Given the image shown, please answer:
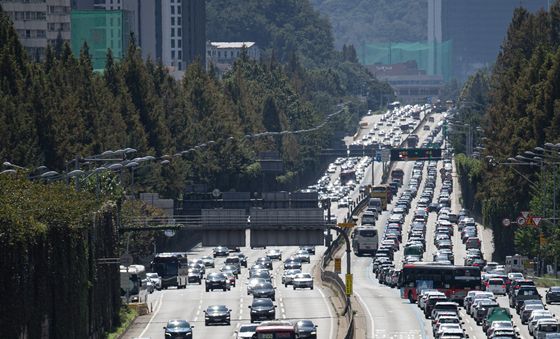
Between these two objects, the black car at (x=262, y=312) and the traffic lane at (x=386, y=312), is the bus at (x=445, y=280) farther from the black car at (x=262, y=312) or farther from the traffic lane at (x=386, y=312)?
the black car at (x=262, y=312)

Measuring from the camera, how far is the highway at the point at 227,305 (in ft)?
385

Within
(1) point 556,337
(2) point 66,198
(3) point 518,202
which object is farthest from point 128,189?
(1) point 556,337

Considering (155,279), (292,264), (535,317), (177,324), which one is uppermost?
(535,317)

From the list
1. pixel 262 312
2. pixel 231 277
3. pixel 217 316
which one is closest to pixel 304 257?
pixel 231 277

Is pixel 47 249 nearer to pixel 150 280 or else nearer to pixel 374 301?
pixel 374 301

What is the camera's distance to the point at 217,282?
152875mm

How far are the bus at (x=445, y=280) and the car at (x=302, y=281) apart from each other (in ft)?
53.5

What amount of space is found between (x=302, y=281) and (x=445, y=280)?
19.0m

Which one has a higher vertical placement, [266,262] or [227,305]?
[227,305]

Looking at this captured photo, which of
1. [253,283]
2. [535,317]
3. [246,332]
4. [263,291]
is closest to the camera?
[246,332]

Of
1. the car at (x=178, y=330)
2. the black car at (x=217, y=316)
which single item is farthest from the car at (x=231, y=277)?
the car at (x=178, y=330)

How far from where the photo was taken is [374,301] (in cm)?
13912

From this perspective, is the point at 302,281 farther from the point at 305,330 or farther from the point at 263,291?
the point at 305,330

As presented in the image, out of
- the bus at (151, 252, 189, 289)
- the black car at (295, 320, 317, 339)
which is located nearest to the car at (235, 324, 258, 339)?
the black car at (295, 320, 317, 339)
